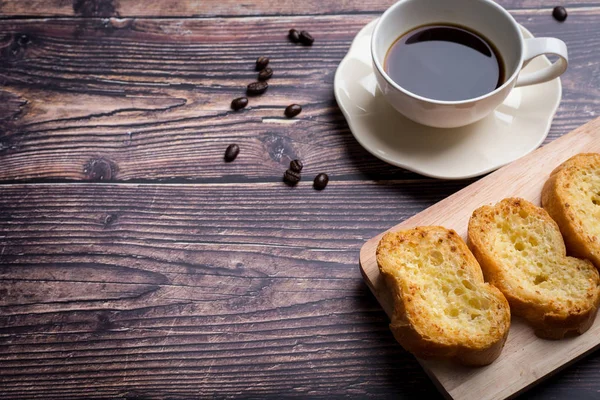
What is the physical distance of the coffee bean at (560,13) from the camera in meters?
1.92

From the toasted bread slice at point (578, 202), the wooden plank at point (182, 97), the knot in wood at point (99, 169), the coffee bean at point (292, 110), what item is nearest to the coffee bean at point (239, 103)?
the wooden plank at point (182, 97)

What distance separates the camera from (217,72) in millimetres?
1928

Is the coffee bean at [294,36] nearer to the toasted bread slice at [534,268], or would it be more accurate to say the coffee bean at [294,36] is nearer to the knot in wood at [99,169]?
the knot in wood at [99,169]

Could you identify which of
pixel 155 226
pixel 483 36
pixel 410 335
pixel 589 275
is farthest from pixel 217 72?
pixel 589 275

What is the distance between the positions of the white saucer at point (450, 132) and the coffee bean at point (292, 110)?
125mm

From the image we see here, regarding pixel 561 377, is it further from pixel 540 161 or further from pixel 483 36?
pixel 483 36

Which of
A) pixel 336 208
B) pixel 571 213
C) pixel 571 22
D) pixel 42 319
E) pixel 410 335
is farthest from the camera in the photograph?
pixel 571 22

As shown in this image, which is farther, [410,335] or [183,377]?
[183,377]

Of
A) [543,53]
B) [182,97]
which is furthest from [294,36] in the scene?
[543,53]

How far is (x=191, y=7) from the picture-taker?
2031mm

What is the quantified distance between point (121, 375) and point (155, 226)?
386 millimetres

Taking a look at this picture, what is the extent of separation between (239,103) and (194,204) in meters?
0.33

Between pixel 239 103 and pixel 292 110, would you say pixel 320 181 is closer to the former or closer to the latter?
pixel 292 110

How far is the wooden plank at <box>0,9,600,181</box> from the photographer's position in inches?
70.3
